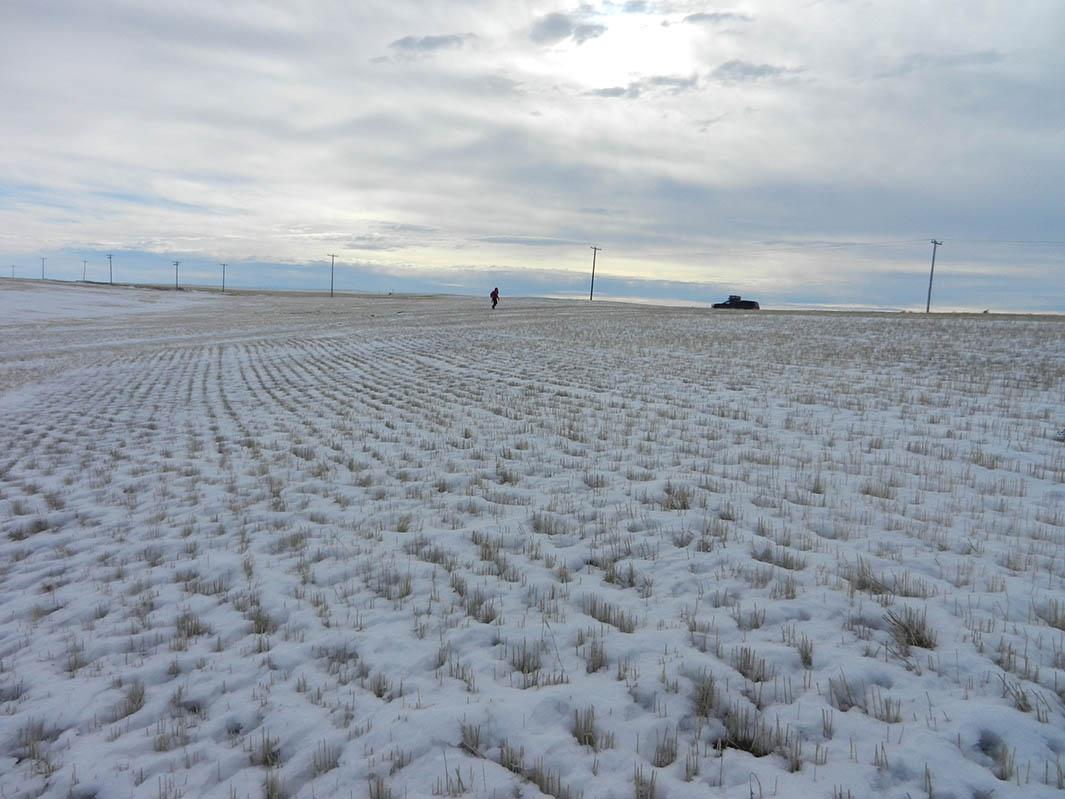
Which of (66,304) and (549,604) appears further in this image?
(66,304)

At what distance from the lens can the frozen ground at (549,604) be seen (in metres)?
3.92

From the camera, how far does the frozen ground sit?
3.92 m

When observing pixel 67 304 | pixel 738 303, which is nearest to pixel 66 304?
pixel 67 304

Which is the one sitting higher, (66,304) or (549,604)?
(66,304)

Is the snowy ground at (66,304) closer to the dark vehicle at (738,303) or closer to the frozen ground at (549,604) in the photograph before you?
the frozen ground at (549,604)

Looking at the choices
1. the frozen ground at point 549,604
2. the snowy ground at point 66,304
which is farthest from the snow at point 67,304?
the frozen ground at point 549,604

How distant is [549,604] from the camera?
19.0ft

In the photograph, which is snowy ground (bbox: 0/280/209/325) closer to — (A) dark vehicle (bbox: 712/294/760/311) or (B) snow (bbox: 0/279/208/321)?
(B) snow (bbox: 0/279/208/321)

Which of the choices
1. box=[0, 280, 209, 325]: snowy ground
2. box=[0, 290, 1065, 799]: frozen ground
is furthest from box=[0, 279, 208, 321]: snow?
box=[0, 290, 1065, 799]: frozen ground

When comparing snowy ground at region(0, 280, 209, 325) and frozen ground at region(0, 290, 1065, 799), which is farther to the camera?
snowy ground at region(0, 280, 209, 325)

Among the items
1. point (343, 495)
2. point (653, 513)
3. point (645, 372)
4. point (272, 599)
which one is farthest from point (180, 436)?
point (645, 372)

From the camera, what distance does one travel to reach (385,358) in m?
26.5

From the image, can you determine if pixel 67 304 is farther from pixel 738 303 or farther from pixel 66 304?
pixel 738 303

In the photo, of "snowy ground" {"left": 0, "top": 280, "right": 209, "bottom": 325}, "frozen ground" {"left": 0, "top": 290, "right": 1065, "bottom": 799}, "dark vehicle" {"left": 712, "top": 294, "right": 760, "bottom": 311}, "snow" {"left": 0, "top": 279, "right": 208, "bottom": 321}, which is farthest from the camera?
Answer: "dark vehicle" {"left": 712, "top": 294, "right": 760, "bottom": 311}
